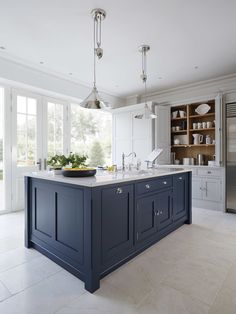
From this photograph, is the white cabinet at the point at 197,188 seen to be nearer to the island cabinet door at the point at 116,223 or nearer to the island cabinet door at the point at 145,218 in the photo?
the island cabinet door at the point at 145,218

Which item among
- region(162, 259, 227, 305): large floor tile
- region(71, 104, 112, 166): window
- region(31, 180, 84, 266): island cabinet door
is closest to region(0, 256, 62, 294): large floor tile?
region(31, 180, 84, 266): island cabinet door

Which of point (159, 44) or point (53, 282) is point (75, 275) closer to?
point (53, 282)

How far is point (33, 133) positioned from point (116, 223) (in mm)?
3159

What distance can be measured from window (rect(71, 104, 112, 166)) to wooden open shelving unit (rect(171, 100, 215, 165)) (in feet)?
6.93

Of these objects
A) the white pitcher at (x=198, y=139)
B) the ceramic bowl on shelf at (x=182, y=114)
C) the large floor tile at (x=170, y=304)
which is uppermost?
the ceramic bowl on shelf at (x=182, y=114)

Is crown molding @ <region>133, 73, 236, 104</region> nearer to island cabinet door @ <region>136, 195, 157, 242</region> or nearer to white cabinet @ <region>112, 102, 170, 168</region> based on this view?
white cabinet @ <region>112, 102, 170, 168</region>

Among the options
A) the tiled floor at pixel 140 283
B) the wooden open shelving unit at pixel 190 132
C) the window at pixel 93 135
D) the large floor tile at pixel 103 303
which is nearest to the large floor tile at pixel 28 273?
the tiled floor at pixel 140 283

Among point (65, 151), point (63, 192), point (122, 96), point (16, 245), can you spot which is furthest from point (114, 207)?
point (122, 96)

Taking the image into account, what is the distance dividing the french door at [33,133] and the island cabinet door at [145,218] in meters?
2.78

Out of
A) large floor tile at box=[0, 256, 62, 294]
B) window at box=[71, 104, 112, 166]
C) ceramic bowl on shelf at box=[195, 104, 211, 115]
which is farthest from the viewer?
window at box=[71, 104, 112, 166]

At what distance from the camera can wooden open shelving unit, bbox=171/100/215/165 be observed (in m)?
4.62

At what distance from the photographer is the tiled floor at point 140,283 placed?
4.96 feet

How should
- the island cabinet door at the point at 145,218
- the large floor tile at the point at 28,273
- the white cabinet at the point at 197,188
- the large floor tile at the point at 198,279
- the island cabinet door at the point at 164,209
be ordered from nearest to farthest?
1. the large floor tile at the point at 198,279
2. the large floor tile at the point at 28,273
3. the island cabinet door at the point at 145,218
4. the island cabinet door at the point at 164,209
5. the white cabinet at the point at 197,188

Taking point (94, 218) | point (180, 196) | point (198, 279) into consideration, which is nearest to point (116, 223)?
point (94, 218)
